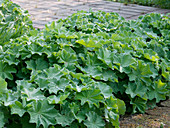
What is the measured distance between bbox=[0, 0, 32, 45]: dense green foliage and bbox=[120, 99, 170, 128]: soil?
5.02 feet

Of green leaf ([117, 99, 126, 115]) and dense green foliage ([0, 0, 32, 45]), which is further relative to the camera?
dense green foliage ([0, 0, 32, 45])

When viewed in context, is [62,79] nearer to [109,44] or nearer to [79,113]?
[79,113]

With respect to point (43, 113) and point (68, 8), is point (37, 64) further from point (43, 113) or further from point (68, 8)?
point (68, 8)

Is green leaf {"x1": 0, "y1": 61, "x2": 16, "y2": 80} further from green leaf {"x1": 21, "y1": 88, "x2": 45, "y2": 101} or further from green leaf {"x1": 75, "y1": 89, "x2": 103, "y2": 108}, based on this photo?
green leaf {"x1": 75, "y1": 89, "x2": 103, "y2": 108}

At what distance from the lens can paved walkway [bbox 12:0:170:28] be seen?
5852 mm

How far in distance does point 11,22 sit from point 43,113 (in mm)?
1656

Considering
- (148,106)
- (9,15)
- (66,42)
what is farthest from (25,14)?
(148,106)

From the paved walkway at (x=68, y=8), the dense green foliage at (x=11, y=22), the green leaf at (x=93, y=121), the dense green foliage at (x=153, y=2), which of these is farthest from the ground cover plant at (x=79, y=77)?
the dense green foliage at (x=153, y=2)

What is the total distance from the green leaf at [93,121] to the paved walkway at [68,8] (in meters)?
3.65

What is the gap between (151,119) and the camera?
2324mm

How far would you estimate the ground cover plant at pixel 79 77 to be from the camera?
181 centimetres

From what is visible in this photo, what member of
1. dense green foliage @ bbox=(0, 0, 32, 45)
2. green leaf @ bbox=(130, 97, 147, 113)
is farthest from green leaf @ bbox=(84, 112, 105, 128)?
dense green foliage @ bbox=(0, 0, 32, 45)

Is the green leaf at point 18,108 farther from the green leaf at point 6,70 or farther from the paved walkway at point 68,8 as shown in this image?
the paved walkway at point 68,8

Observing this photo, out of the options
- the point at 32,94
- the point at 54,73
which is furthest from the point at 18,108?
the point at 54,73
